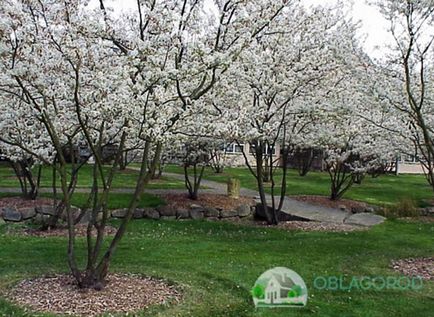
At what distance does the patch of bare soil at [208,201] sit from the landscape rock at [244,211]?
158 millimetres

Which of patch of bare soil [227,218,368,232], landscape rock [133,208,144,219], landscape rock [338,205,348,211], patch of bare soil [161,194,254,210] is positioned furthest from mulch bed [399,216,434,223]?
landscape rock [133,208,144,219]

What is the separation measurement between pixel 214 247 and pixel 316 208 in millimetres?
5145

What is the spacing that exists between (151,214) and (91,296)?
5848 millimetres

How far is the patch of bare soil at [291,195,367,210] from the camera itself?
13033mm

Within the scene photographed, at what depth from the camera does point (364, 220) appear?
1051 centimetres

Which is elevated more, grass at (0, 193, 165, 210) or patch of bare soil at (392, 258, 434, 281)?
grass at (0, 193, 165, 210)

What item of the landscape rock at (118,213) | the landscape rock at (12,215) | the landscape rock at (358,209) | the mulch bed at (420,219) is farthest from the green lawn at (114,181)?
the mulch bed at (420,219)

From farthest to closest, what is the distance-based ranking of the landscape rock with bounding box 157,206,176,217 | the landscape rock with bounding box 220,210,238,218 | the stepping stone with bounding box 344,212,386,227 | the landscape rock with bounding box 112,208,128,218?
the landscape rock with bounding box 220,210,238,218 → the landscape rock with bounding box 157,206,176,217 → the landscape rock with bounding box 112,208,128,218 → the stepping stone with bounding box 344,212,386,227

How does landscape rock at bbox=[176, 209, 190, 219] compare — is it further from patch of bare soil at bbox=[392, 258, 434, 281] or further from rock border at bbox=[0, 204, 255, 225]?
patch of bare soil at bbox=[392, 258, 434, 281]

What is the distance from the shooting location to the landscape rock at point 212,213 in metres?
11.3

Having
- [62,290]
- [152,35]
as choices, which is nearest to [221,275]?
[62,290]

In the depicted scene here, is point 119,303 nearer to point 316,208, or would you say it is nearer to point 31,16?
point 31,16

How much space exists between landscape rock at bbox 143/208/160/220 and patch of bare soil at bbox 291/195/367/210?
4.34 m

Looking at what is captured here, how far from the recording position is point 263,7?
5.80 metres
